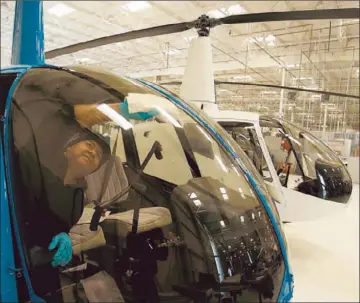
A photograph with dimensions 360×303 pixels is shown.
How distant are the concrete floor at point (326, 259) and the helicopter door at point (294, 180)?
0.46 m

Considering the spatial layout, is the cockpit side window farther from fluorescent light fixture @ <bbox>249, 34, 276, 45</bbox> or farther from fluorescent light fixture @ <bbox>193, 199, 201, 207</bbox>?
fluorescent light fixture @ <bbox>249, 34, 276, 45</bbox>

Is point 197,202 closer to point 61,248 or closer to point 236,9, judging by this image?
point 61,248

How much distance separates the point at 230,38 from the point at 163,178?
8.18m

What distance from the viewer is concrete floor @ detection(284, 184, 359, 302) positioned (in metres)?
2.65

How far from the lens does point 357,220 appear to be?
16.4 feet

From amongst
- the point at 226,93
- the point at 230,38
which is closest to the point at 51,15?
the point at 230,38

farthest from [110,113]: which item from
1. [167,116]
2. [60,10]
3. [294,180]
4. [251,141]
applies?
[60,10]

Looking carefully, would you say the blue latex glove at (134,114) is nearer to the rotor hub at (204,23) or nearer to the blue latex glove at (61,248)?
the blue latex glove at (61,248)

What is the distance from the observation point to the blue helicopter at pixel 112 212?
102 cm

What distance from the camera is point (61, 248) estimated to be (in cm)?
103

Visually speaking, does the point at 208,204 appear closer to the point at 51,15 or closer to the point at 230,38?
the point at 51,15

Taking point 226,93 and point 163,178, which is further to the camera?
point 226,93

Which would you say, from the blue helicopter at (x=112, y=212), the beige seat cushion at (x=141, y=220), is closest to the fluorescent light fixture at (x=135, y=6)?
the blue helicopter at (x=112, y=212)

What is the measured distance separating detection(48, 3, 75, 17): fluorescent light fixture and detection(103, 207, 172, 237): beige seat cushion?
274 inches
